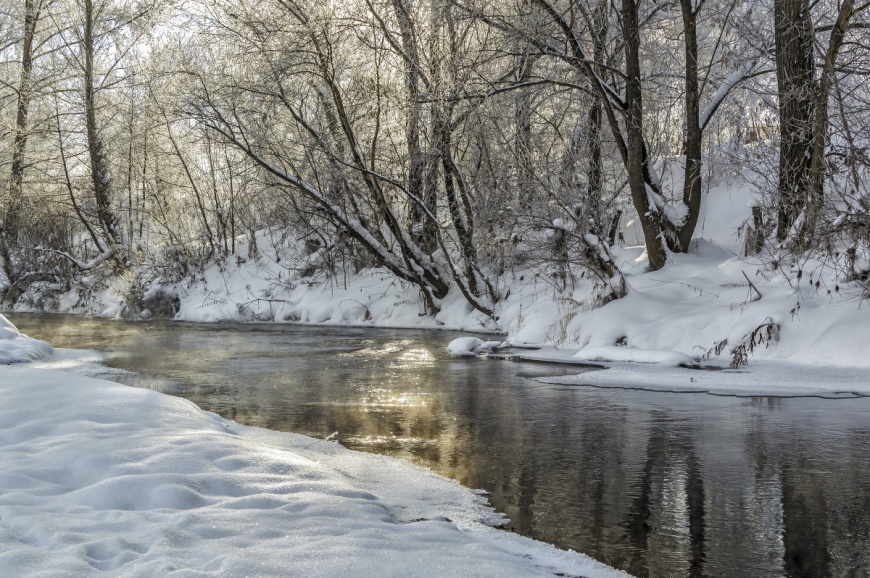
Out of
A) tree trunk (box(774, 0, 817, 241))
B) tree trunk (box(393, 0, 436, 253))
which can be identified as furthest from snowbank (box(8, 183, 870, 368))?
tree trunk (box(393, 0, 436, 253))

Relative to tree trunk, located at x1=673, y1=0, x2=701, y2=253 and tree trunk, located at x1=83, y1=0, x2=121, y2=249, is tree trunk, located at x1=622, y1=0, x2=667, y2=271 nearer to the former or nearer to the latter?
tree trunk, located at x1=673, y1=0, x2=701, y2=253

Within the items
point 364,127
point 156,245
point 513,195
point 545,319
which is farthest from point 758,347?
point 156,245

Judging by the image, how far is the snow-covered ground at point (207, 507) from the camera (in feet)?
10.9

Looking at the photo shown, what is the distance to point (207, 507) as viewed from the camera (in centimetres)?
393

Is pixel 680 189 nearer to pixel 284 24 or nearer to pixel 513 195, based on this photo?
pixel 513 195

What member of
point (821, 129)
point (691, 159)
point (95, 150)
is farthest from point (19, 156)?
point (821, 129)

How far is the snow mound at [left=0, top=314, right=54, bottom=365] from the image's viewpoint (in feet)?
35.0

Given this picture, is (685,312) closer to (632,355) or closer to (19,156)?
(632,355)

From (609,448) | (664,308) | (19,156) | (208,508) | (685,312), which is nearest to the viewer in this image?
(208,508)

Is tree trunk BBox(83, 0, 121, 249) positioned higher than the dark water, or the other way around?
tree trunk BBox(83, 0, 121, 249)

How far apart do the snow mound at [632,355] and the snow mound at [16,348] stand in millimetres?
7491

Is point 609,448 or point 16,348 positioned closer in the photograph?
point 609,448

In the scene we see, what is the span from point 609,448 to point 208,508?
3253 mm

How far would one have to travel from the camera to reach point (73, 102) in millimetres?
26281
